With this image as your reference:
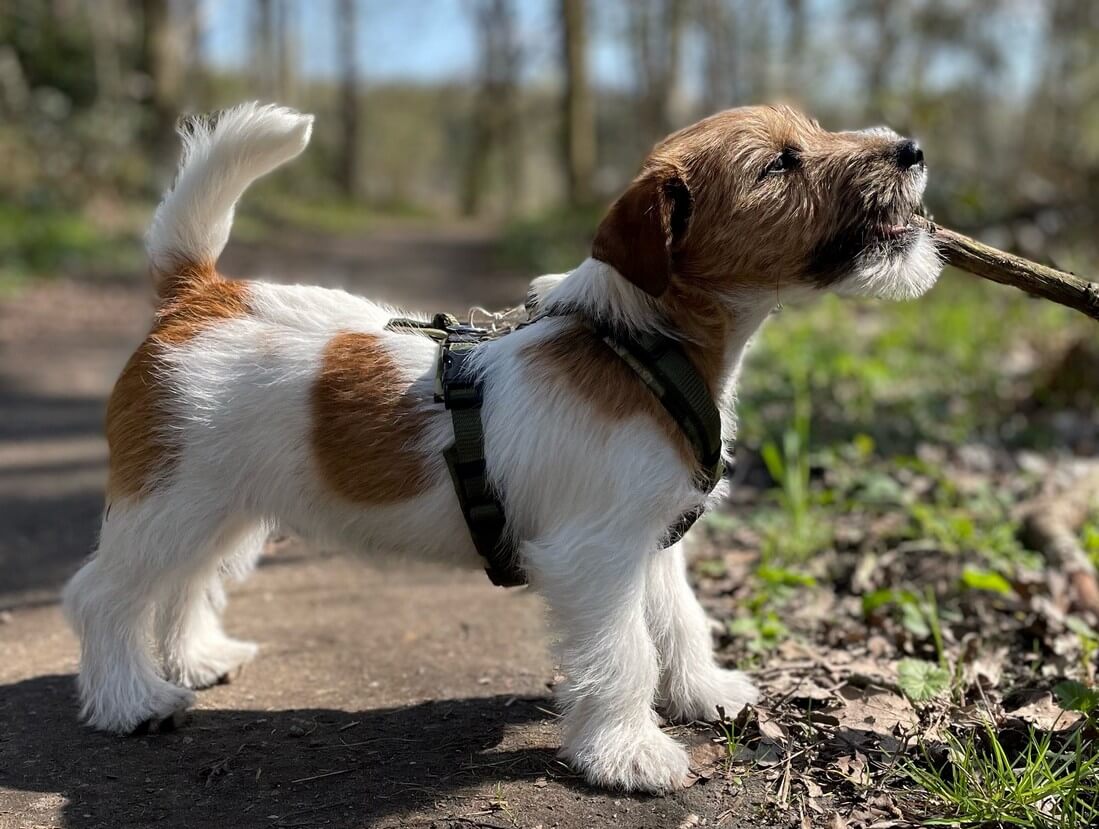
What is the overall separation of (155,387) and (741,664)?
2.44m

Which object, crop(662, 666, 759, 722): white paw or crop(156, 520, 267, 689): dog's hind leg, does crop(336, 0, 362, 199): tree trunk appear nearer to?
crop(156, 520, 267, 689): dog's hind leg

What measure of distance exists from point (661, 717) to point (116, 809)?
1.79 meters

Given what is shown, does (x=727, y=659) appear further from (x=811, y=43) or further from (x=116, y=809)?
(x=811, y=43)

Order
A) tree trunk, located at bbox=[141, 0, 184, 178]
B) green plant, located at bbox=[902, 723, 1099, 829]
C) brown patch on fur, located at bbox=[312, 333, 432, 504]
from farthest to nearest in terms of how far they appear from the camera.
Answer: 1. tree trunk, located at bbox=[141, 0, 184, 178]
2. brown patch on fur, located at bbox=[312, 333, 432, 504]
3. green plant, located at bbox=[902, 723, 1099, 829]

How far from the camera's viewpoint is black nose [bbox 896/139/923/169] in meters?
3.04

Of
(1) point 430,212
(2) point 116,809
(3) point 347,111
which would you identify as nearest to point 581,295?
(2) point 116,809

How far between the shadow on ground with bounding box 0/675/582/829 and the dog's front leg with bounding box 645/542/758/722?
49 centimetres

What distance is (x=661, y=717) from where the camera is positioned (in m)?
3.57

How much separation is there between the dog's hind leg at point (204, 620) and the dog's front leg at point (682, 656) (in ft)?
4.82

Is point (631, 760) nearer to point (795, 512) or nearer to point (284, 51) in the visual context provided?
point (795, 512)

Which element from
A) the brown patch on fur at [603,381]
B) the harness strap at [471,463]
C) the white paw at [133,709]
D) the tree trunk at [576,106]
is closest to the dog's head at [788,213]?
the brown patch on fur at [603,381]

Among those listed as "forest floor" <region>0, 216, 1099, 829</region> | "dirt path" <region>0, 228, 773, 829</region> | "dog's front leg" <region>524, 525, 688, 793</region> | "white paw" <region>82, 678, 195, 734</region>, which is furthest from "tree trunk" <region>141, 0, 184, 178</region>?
"dog's front leg" <region>524, 525, 688, 793</region>

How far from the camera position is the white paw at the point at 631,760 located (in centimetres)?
304

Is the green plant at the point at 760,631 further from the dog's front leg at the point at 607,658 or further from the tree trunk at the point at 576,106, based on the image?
the tree trunk at the point at 576,106
